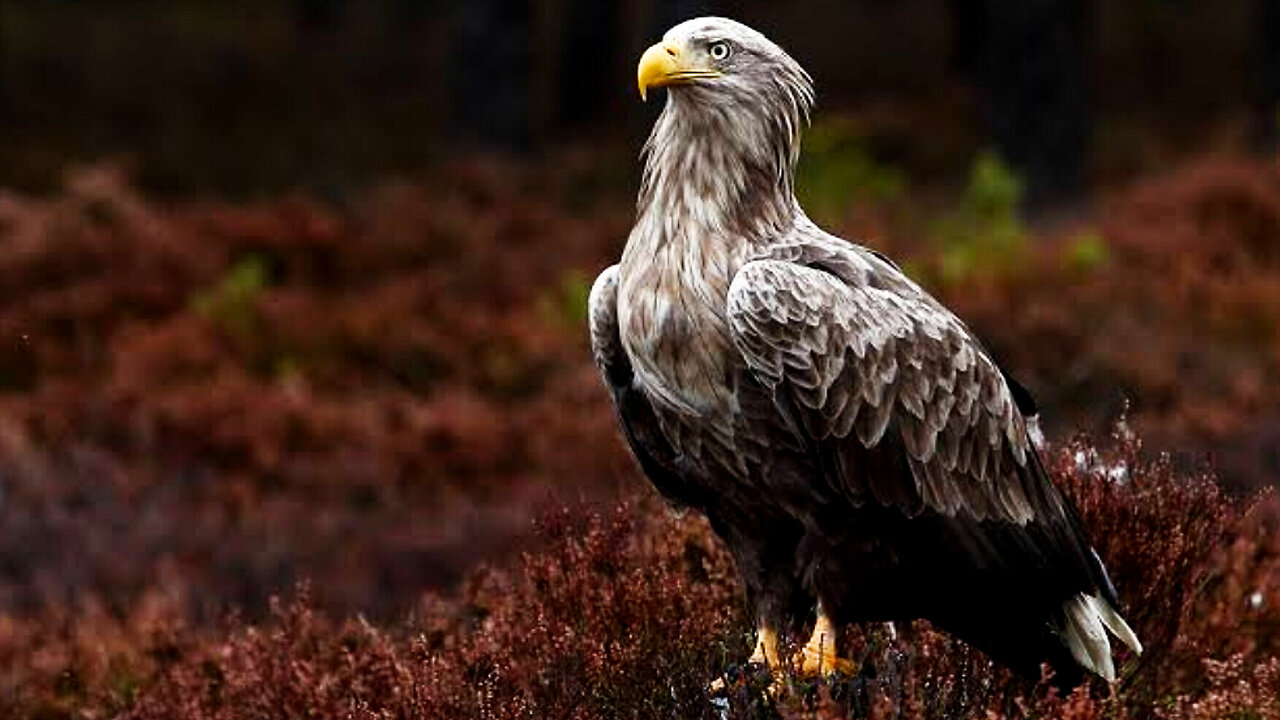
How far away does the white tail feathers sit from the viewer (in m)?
4.51

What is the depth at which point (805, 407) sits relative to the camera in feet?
13.8

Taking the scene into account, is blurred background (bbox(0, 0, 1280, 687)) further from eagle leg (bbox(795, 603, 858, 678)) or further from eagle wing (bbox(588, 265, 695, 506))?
eagle leg (bbox(795, 603, 858, 678))

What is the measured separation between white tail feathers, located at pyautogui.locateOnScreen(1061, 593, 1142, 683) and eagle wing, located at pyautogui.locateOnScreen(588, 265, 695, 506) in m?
0.87

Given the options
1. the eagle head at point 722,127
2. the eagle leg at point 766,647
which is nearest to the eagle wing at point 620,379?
the eagle head at point 722,127

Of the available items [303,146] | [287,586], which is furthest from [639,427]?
[303,146]

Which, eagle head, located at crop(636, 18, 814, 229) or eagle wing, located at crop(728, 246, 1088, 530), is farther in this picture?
eagle head, located at crop(636, 18, 814, 229)

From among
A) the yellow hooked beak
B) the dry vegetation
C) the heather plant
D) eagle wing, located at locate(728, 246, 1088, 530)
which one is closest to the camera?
eagle wing, located at locate(728, 246, 1088, 530)

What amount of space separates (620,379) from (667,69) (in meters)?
0.68

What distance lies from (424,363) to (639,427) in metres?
7.55

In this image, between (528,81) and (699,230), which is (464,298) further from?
(699,230)

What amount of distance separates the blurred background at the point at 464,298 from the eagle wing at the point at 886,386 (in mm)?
728

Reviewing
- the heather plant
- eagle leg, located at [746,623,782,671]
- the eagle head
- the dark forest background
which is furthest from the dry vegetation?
the dark forest background

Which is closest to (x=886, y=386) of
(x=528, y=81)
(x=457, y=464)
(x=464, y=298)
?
(x=457, y=464)

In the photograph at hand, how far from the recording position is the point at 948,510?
439 centimetres
